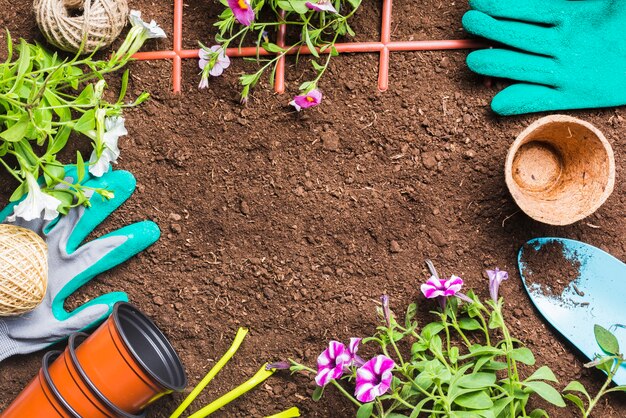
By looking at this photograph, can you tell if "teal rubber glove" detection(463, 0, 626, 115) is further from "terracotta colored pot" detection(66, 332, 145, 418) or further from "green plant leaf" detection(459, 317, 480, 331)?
"terracotta colored pot" detection(66, 332, 145, 418)

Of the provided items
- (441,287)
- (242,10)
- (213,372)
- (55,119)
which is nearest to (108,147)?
(55,119)

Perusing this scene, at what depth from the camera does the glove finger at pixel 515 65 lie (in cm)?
135

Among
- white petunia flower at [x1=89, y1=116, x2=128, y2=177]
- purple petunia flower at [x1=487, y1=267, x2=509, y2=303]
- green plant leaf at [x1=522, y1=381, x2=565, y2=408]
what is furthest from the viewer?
white petunia flower at [x1=89, y1=116, x2=128, y2=177]

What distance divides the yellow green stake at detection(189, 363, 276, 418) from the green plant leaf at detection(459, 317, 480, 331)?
0.42m

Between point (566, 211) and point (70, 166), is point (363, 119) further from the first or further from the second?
point (70, 166)

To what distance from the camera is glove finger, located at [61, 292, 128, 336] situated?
1.43 m

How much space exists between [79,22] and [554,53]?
38.8 inches

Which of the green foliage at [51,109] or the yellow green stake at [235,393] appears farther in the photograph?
the yellow green stake at [235,393]

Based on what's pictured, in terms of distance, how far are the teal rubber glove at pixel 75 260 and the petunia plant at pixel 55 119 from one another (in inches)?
1.6

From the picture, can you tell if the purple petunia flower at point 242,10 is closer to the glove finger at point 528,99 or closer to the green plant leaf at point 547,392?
the glove finger at point 528,99

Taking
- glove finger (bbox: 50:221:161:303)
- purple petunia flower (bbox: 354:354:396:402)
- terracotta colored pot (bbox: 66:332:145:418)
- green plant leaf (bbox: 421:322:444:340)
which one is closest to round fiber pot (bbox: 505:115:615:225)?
green plant leaf (bbox: 421:322:444:340)

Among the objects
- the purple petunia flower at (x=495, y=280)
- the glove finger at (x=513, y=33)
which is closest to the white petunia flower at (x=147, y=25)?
the glove finger at (x=513, y=33)

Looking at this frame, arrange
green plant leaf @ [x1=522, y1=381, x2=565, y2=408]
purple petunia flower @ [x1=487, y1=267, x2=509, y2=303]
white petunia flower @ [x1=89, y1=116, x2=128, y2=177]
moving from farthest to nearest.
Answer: white petunia flower @ [x1=89, y1=116, x2=128, y2=177] → purple petunia flower @ [x1=487, y1=267, x2=509, y2=303] → green plant leaf @ [x1=522, y1=381, x2=565, y2=408]

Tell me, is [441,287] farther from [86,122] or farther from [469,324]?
[86,122]
